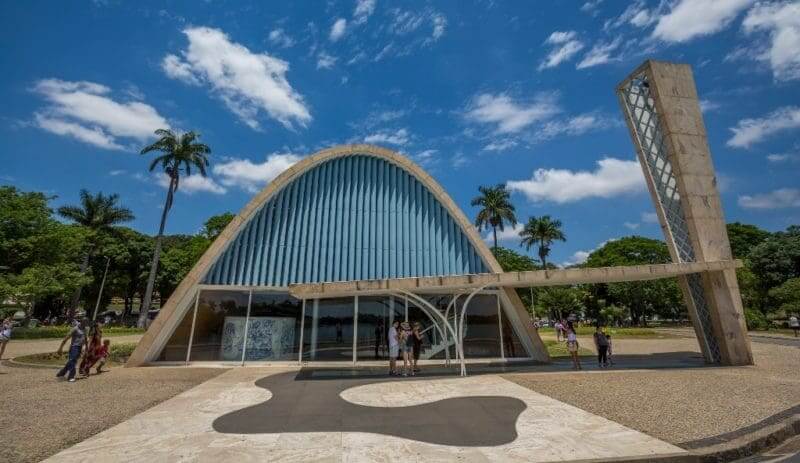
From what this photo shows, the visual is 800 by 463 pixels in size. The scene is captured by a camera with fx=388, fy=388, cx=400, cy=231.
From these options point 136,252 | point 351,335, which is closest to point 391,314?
point 351,335

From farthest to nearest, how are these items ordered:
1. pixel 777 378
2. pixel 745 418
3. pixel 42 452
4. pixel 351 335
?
pixel 351 335 < pixel 777 378 < pixel 745 418 < pixel 42 452

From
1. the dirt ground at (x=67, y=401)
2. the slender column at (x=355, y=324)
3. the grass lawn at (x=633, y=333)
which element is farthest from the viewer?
the grass lawn at (x=633, y=333)

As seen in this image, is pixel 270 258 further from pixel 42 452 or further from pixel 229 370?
pixel 42 452

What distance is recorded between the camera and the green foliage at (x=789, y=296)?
3776 centimetres

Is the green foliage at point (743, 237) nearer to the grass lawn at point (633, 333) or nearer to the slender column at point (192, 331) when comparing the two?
the grass lawn at point (633, 333)

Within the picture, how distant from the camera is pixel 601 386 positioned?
37.9 ft

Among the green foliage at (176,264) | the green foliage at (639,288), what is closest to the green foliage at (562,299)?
the green foliage at (639,288)

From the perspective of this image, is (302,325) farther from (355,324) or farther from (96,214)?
(96,214)

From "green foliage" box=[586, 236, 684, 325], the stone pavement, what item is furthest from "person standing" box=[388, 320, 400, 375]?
"green foliage" box=[586, 236, 684, 325]

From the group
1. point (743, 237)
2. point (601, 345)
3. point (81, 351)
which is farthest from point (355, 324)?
point (743, 237)

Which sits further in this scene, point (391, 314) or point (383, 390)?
point (391, 314)

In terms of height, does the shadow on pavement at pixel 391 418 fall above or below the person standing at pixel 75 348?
below

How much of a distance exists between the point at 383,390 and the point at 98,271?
2296 inches

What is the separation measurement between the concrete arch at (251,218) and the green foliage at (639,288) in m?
47.0
